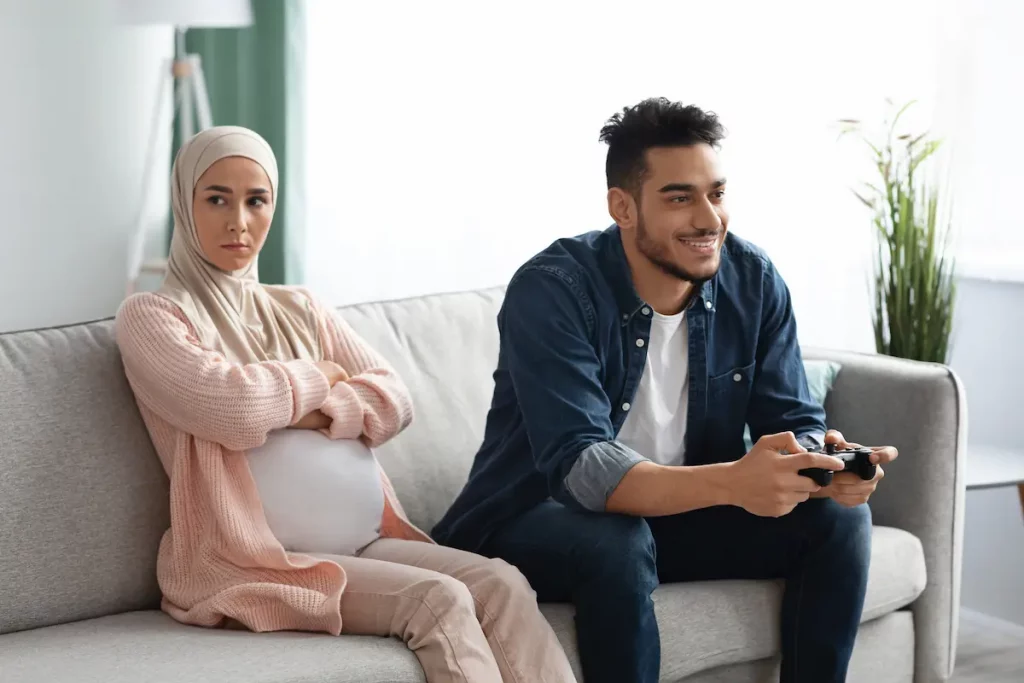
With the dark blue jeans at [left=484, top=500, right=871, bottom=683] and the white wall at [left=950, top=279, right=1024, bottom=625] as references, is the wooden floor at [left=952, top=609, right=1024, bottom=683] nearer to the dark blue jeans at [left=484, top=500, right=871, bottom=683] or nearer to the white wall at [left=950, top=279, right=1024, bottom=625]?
the white wall at [left=950, top=279, right=1024, bottom=625]

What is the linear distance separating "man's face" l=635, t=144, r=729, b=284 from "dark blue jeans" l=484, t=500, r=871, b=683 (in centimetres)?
40

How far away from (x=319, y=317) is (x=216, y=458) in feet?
1.17

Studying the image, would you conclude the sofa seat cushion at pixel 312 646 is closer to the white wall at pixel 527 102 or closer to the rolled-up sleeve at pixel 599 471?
the rolled-up sleeve at pixel 599 471

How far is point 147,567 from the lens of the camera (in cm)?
196

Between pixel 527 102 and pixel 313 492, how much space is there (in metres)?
1.72

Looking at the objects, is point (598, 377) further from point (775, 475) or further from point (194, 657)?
point (194, 657)

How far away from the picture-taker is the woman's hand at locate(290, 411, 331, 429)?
6.48 feet

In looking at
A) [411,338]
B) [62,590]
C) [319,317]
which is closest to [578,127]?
[411,338]

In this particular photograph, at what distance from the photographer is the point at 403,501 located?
2.27 metres

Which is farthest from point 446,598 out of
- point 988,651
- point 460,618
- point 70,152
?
point 70,152

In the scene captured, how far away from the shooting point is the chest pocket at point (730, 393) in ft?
6.84

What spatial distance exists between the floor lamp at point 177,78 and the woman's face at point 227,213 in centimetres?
122

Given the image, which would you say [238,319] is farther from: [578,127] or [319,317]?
[578,127]

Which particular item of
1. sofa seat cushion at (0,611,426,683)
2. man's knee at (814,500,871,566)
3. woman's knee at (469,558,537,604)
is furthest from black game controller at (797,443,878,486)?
sofa seat cushion at (0,611,426,683)
